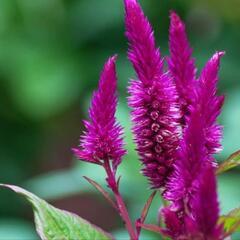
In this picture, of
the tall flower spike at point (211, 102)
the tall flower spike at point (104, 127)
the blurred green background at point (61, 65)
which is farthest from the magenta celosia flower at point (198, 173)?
the blurred green background at point (61, 65)

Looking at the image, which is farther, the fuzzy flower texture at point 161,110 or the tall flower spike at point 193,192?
the fuzzy flower texture at point 161,110

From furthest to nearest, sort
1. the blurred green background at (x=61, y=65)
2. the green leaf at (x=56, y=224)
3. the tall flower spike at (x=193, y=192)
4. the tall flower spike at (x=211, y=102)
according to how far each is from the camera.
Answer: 1. the blurred green background at (x=61, y=65)
2. the green leaf at (x=56, y=224)
3. the tall flower spike at (x=211, y=102)
4. the tall flower spike at (x=193, y=192)

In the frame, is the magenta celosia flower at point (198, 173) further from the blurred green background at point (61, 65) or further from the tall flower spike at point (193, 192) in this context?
the blurred green background at point (61, 65)

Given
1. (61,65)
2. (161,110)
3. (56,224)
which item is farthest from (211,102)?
(61,65)

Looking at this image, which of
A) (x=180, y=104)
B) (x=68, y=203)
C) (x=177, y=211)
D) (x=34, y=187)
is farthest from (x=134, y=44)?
(x=68, y=203)

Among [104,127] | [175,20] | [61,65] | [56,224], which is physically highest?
[61,65]

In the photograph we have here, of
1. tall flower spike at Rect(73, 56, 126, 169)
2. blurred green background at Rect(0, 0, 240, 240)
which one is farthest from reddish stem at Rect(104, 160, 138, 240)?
blurred green background at Rect(0, 0, 240, 240)

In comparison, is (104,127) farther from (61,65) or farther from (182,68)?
(61,65)
